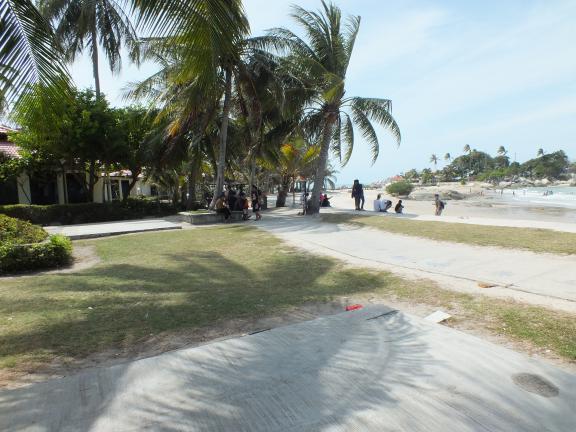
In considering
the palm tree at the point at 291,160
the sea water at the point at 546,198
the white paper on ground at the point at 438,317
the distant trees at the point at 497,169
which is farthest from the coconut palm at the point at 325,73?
the distant trees at the point at 497,169

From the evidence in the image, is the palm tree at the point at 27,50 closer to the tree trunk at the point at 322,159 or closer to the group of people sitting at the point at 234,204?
the group of people sitting at the point at 234,204

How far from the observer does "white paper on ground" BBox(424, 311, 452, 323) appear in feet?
13.8

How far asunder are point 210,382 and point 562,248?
23.2 feet

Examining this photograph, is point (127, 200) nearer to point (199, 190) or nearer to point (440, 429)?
point (199, 190)

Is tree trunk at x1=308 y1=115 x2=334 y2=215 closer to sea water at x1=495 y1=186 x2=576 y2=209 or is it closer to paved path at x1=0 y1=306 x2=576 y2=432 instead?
paved path at x1=0 y1=306 x2=576 y2=432

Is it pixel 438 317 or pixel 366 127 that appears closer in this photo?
pixel 438 317

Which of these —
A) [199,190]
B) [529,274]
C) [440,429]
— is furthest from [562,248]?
[199,190]

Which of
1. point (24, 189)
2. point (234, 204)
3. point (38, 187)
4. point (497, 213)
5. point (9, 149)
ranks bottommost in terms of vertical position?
point (497, 213)

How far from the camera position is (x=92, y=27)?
20.3 meters

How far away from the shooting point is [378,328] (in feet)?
12.7

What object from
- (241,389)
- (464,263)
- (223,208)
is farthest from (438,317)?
(223,208)

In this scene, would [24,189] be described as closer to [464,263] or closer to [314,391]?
[464,263]

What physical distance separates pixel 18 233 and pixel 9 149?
1360cm

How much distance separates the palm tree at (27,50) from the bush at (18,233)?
4.41 metres
